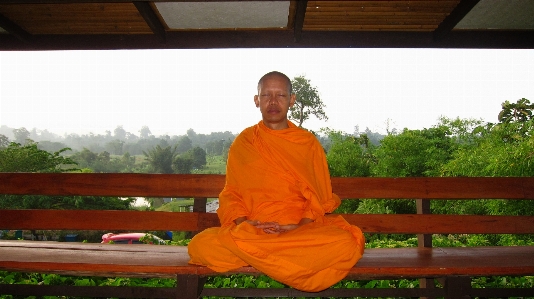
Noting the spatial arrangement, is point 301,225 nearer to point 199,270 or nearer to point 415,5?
point 199,270

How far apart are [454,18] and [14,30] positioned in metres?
3.69

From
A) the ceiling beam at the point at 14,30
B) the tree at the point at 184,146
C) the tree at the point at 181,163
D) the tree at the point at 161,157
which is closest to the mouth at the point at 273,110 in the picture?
the ceiling beam at the point at 14,30

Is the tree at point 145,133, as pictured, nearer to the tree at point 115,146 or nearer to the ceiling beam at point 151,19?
the tree at point 115,146

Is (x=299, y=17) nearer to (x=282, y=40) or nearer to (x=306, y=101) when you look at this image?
(x=282, y=40)

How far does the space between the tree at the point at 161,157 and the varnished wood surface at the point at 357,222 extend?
579 centimetres

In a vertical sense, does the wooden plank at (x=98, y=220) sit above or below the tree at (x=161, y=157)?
below

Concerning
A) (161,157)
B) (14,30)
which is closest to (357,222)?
(14,30)

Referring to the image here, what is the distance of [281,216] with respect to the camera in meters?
2.38

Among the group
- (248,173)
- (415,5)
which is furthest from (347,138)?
(248,173)

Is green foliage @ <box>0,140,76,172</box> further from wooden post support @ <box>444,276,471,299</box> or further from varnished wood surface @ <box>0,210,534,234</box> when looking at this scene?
wooden post support @ <box>444,276,471,299</box>

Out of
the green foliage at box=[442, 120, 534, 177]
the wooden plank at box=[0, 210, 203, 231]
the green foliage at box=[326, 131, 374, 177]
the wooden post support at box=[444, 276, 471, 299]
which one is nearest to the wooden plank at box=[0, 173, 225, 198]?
the wooden plank at box=[0, 210, 203, 231]

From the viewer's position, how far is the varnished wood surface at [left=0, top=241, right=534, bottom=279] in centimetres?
216

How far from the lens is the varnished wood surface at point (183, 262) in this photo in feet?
7.10

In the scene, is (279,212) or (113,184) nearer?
(279,212)
